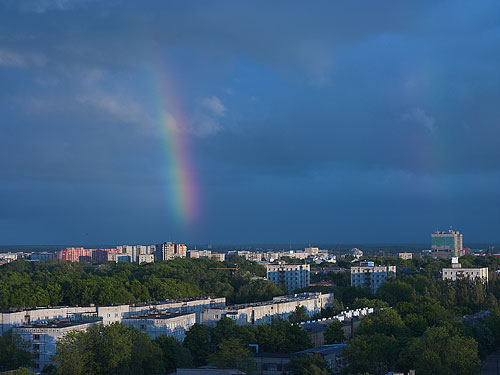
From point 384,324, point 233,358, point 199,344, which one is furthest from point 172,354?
point 384,324

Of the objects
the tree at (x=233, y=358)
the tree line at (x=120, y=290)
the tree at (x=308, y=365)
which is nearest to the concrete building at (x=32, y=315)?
the tree line at (x=120, y=290)

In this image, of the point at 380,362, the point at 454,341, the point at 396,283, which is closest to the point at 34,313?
the point at 380,362

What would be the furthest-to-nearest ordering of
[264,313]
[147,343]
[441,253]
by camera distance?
1. [441,253]
2. [264,313]
3. [147,343]

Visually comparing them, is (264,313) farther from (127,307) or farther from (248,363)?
(248,363)

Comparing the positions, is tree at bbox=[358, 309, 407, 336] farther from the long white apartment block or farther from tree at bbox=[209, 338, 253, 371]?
the long white apartment block

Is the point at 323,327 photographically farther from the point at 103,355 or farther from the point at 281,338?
the point at 103,355

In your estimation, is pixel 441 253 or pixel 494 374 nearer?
pixel 494 374
